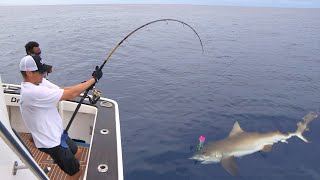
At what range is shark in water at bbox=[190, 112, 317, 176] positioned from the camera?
8.00 meters

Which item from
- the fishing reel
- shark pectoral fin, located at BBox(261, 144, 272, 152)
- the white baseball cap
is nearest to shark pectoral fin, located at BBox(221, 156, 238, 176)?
shark pectoral fin, located at BBox(261, 144, 272, 152)

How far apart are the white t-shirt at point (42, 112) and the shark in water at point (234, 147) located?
4530 mm

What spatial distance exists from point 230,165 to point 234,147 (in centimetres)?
66

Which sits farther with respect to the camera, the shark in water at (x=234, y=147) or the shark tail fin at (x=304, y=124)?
the shark tail fin at (x=304, y=124)

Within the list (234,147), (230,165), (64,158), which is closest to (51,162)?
(64,158)

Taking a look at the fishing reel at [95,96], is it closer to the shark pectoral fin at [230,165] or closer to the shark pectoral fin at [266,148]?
the shark pectoral fin at [230,165]

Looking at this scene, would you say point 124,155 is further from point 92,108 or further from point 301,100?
point 301,100

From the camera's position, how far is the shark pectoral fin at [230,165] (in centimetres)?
771

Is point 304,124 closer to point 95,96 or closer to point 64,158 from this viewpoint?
point 95,96

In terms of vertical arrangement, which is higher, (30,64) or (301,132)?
(30,64)

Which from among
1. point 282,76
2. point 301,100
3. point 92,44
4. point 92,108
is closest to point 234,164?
point 92,108

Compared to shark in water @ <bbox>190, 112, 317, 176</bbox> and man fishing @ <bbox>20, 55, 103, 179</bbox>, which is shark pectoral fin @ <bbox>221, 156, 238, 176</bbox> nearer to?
shark in water @ <bbox>190, 112, 317, 176</bbox>

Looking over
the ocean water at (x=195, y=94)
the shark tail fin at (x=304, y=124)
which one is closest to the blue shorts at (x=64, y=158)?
the ocean water at (x=195, y=94)

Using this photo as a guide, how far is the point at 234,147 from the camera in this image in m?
8.36
